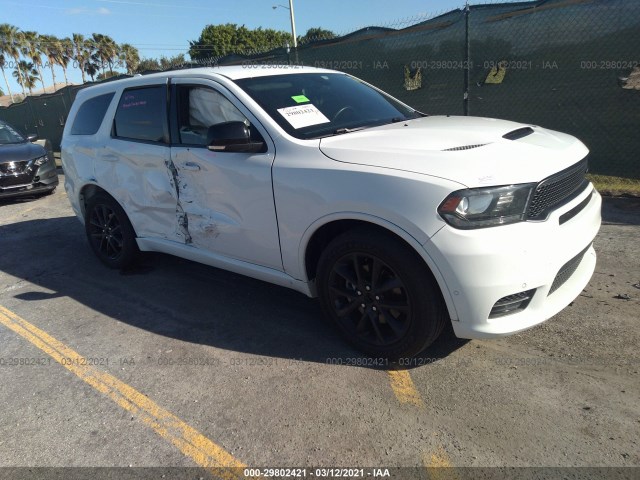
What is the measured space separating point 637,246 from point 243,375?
3917 mm

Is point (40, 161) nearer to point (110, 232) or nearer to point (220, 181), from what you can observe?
Answer: point (110, 232)

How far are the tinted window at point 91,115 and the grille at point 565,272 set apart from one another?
14.2ft

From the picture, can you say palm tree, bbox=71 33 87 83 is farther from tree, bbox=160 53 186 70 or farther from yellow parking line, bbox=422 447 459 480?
yellow parking line, bbox=422 447 459 480

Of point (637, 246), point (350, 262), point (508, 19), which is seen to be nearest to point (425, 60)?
point (508, 19)

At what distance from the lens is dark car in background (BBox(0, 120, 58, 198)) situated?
29.3 ft

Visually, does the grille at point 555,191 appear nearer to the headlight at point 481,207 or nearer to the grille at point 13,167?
the headlight at point 481,207

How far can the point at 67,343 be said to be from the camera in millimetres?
3650

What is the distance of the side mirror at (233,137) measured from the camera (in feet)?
10.5

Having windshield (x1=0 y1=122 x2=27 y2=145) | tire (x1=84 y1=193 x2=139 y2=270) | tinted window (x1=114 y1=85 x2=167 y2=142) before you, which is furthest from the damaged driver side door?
windshield (x1=0 y1=122 x2=27 y2=145)

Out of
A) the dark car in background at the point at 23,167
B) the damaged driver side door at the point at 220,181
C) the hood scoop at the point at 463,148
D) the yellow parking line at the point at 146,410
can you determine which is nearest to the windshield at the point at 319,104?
the damaged driver side door at the point at 220,181

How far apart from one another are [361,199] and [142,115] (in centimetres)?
258

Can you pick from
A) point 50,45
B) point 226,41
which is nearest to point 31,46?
point 50,45

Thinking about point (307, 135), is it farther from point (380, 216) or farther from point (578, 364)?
point (578, 364)

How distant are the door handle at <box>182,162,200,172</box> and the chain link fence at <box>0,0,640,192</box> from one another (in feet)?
8.88
